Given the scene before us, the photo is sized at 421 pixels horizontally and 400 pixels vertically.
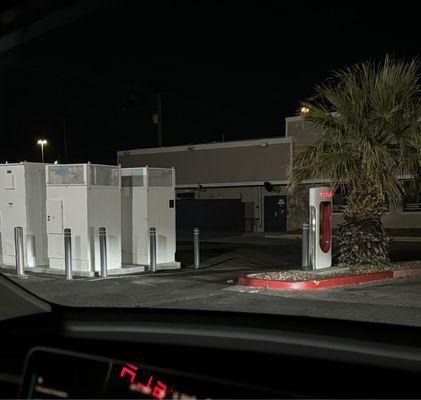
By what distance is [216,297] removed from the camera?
32.4 ft

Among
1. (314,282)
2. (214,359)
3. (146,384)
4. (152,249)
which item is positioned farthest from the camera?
(152,249)

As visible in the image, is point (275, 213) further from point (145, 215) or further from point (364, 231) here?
point (364, 231)

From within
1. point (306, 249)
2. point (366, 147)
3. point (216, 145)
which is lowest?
point (306, 249)

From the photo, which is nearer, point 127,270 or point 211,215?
point 127,270

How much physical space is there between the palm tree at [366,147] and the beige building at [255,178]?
14.6 metres

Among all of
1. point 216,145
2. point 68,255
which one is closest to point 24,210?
point 68,255

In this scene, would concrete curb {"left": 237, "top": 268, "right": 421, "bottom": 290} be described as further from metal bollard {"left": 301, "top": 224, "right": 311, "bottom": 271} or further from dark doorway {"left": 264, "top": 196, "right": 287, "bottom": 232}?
dark doorway {"left": 264, "top": 196, "right": 287, "bottom": 232}

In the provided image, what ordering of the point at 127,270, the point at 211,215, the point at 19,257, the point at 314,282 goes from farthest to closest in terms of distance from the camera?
1. the point at 211,215
2. the point at 127,270
3. the point at 19,257
4. the point at 314,282

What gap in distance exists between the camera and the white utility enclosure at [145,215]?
1392 cm

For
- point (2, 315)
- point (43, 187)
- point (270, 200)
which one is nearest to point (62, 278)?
point (43, 187)

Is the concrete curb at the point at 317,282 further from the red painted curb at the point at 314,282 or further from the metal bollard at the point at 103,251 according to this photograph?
the metal bollard at the point at 103,251

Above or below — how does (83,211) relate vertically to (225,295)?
above

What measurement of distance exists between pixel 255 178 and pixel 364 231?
57.1ft

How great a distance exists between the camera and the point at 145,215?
1384cm
